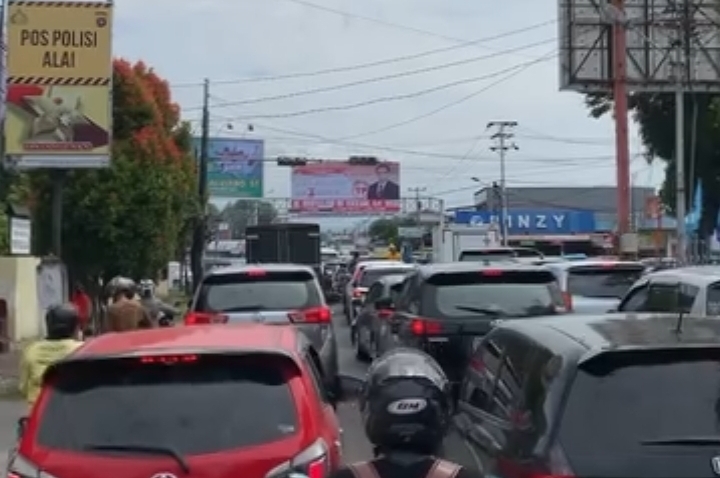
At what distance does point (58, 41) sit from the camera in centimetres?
2366

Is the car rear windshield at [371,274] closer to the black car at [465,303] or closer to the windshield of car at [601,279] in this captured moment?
the windshield of car at [601,279]

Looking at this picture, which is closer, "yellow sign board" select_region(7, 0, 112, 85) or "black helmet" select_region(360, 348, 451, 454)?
"black helmet" select_region(360, 348, 451, 454)

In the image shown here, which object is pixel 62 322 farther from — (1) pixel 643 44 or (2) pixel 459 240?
(1) pixel 643 44

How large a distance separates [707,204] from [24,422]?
55.0 metres

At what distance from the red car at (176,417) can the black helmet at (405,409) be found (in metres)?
1.46

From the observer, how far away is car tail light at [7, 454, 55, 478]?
6.93 meters

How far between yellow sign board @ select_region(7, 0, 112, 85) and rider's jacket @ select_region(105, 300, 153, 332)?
8587mm

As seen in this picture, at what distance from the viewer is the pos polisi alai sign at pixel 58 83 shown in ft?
77.2

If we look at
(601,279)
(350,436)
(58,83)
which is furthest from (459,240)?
(350,436)

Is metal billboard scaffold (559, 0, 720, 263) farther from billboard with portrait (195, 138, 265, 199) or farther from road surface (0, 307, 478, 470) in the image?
billboard with portrait (195, 138, 265, 199)

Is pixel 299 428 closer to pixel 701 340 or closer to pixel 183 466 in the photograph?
pixel 183 466

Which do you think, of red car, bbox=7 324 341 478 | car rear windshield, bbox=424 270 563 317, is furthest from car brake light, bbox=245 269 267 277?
red car, bbox=7 324 341 478

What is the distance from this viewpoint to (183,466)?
6789 millimetres

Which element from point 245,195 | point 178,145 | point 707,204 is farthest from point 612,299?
point 245,195
